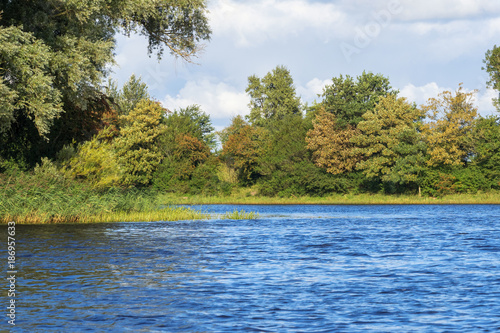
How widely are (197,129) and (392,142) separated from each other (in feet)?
108

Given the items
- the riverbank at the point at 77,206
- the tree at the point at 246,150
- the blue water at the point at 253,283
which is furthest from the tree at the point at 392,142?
the blue water at the point at 253,283

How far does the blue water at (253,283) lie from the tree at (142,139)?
58413mm

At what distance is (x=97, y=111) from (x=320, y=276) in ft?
80.0

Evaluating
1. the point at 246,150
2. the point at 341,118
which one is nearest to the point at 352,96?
the point at 341,118

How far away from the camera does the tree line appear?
30.3 meters

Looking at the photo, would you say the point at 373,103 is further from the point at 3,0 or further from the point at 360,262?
the point at 360,262

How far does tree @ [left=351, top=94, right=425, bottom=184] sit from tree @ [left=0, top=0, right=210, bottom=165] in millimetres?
44472

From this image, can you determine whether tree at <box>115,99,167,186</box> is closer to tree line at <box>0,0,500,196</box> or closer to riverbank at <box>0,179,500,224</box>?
tree line at <box>0,0,500,196</box>

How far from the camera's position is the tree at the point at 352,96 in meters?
84.6

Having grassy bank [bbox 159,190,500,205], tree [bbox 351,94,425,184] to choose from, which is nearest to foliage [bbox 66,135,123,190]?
grassy bank [bbox 159,190,500,205]

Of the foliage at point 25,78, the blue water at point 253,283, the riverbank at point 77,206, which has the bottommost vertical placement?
the blue water at point 253,283

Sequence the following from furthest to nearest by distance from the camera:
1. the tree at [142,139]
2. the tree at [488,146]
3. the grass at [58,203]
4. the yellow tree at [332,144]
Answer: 1. the tree at [142,139]
2. the yellow tree at [332,144]
3. the tree at [488,146]
4. the grass at [58,203]

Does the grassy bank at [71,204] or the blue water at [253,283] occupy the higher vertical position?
the grassy bank at [71,204]

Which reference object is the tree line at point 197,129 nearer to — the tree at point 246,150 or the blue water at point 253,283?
the tree at point 246,150
